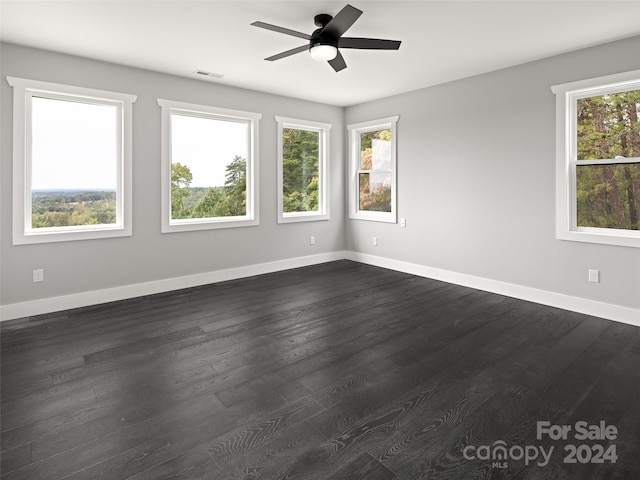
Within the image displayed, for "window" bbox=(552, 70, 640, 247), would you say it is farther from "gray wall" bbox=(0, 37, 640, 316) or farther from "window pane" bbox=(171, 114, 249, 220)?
"window pane" bbox=(171, 114, 249, 220)

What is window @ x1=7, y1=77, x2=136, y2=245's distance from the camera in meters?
3.83

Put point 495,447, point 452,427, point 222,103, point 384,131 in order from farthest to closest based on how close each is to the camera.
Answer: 1. point 384,131
2. point 222,103
3. point 452,427
4. point 495,447

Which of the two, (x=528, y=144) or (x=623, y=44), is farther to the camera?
(x=528, y=144)

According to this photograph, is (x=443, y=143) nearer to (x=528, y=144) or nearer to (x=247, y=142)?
(x=528, y=144)

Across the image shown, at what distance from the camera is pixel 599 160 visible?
388 centimetres

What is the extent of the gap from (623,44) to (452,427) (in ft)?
12.9

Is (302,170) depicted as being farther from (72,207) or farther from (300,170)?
(72,207)

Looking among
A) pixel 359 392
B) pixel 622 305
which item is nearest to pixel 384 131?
pixel 622 305

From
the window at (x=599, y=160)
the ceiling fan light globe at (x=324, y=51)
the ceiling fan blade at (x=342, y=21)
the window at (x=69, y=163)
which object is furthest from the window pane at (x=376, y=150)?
the window at (x=69, y=163)

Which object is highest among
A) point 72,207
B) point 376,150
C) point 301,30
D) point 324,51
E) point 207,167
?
point 301,30

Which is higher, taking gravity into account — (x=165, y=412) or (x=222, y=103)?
(x=222, y=103)

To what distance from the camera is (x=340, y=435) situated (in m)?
2.02

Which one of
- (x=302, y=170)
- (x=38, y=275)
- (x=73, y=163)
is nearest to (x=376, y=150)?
(x=302, y=170)

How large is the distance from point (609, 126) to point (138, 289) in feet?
17.9
